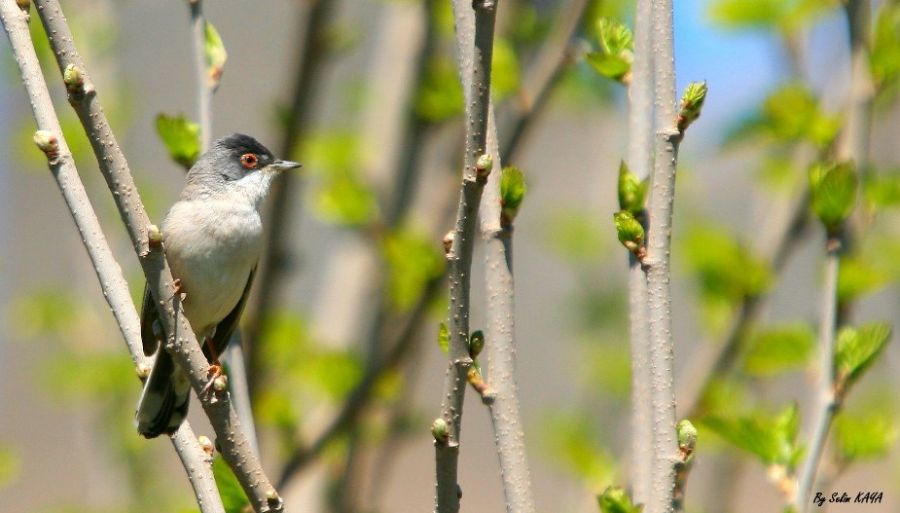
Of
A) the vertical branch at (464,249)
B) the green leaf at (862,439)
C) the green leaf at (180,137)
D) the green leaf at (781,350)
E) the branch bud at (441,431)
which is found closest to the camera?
the vertical branch at (464,249)

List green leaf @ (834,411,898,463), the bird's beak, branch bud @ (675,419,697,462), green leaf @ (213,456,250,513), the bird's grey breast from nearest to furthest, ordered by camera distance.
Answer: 1. branch bud @ (675,419,697,462)
2. green leaf @ (213,456,250,513)
3. green leaf @ (834,411,898,463)
4. the bird's grey breast
5. the bird's beak

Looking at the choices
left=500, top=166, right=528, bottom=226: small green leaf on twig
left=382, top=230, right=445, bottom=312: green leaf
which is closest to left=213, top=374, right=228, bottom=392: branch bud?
left=500, top=166, right=528, bottom=226: small green leaf on twig

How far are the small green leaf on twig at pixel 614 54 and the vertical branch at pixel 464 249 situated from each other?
26.6 inches

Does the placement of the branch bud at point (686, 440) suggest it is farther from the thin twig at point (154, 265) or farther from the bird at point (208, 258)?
the bird at point (208, 258)

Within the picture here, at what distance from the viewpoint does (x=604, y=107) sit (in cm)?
632

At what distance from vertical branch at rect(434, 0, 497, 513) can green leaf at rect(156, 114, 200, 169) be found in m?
1.41

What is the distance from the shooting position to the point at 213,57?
3.51 metres

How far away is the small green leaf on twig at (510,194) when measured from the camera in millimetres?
2590

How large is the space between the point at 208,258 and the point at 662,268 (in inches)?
101

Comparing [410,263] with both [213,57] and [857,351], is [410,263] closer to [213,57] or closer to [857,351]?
[213,57]

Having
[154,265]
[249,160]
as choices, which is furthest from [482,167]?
[249,160]

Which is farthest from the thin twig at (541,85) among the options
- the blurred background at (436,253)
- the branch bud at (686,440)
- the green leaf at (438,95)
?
the branch bud at (686,440)

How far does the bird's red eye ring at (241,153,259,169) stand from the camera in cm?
512

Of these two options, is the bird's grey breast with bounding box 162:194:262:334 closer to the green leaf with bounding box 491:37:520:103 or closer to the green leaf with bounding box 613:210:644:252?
the green leaf with bounding box 491:37:520:103
